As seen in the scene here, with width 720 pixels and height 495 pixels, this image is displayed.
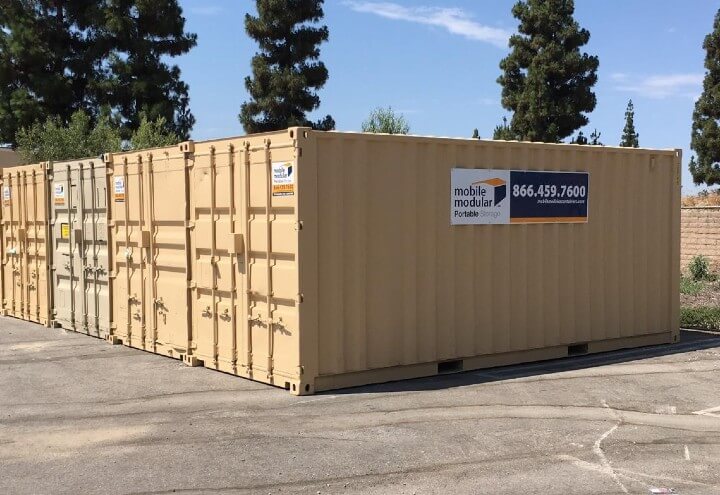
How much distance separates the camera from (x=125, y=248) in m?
11.1

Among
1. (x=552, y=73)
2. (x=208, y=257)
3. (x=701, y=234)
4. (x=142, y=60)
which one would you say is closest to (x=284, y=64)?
(x=142, y=60)

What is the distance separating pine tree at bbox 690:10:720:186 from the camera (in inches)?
1313

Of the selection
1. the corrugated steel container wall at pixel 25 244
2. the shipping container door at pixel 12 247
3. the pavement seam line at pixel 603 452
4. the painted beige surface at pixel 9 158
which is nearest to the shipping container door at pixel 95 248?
the corrugated steel container wall at pixel 25 244

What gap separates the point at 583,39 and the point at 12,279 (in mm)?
25651

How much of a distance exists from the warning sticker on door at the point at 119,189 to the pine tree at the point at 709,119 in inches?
1148

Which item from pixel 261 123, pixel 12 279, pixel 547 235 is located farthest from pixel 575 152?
pixel 261 123

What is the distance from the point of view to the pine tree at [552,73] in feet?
105

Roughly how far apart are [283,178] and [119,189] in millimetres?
3930

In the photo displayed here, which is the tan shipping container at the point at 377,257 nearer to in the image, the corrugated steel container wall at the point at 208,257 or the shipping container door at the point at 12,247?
the corrugated steel container wall at the point at 208,257

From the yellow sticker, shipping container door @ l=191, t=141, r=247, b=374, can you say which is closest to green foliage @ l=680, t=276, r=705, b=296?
shipping container door @ l=191, t=141, r=247, b=374

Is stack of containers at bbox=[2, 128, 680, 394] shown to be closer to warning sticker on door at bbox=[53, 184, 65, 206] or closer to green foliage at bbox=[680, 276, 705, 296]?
warning sticker on door at bbox=[53, 184, 65, 206]

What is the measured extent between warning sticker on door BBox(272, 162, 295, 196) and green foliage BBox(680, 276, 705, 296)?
41.0 feet

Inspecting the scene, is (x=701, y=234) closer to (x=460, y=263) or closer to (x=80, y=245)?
(x=460, y=263)

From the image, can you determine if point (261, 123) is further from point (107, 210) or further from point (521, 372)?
point (521, 372)
